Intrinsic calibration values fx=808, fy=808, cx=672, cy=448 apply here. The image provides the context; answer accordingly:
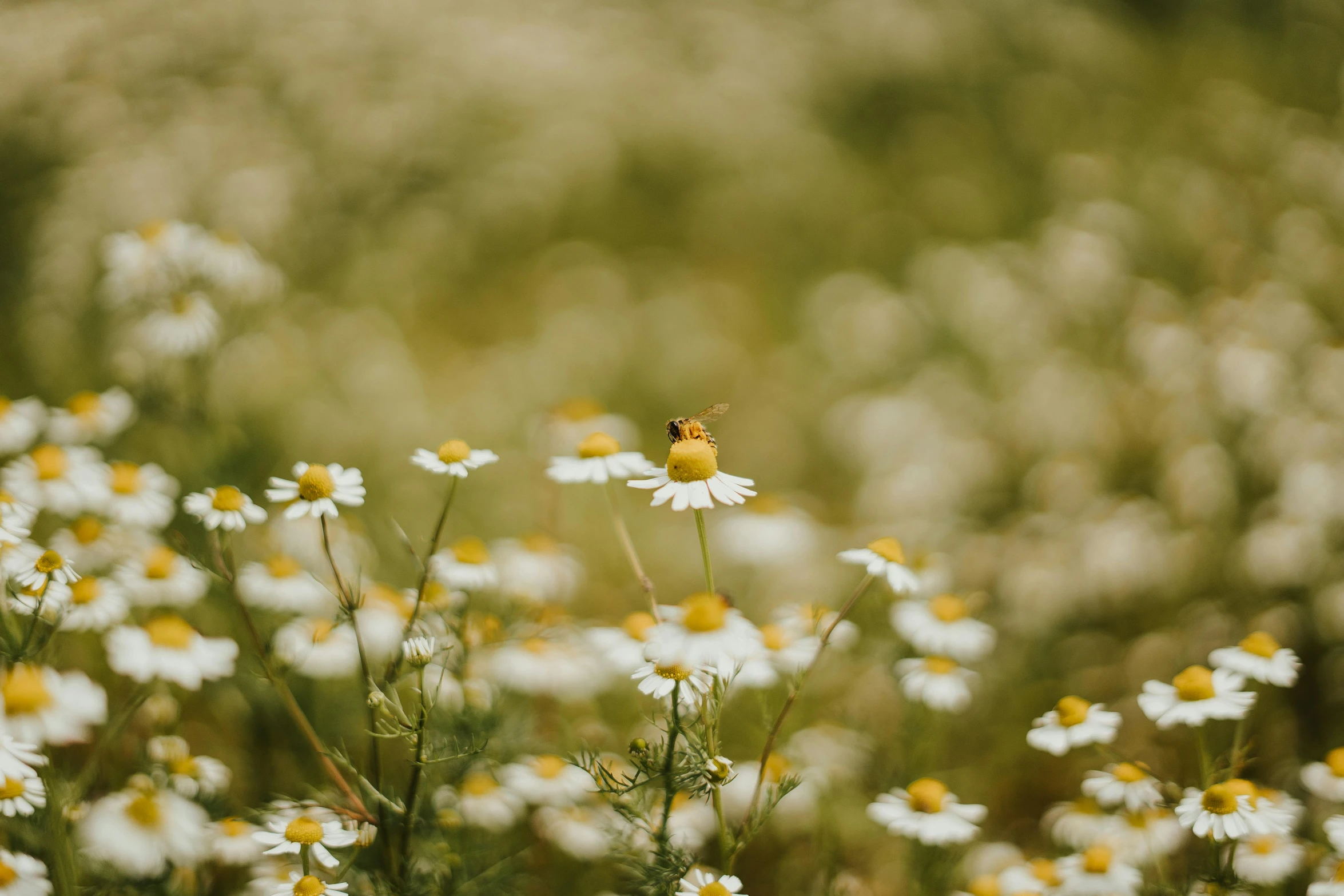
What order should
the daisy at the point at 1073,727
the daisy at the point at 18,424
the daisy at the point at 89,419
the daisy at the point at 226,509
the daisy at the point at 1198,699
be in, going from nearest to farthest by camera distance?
the daisy at the point at 226,509, the daisy at the point at 1198,699, the daisy at the point at 1073,727, the daisy at the point at 18,424, the daisy at the point at 89,419

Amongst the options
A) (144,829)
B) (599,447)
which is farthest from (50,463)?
(599,447)

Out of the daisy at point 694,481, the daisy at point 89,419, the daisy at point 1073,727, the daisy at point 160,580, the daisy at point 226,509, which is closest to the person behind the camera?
the daisy at point 694,481

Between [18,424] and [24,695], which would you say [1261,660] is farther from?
[18,424]

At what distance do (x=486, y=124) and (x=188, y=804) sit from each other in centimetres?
556

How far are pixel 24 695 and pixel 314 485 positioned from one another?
0.47 m

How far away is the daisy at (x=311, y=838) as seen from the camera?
1326 mm

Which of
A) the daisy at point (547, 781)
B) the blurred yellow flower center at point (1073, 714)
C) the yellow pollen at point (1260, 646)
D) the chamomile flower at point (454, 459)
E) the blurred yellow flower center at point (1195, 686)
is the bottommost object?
the daisy at point (547, 781)

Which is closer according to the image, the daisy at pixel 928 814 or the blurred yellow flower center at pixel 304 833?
the blurred yellow flower center at pixel 304 833

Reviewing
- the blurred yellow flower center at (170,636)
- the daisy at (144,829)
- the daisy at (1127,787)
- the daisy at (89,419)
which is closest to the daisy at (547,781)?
the daisy at (144,829)

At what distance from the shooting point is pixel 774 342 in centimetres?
521

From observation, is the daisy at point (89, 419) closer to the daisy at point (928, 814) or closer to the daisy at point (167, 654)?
the daisy at point (167, 654)

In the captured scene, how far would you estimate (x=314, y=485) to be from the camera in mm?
1355

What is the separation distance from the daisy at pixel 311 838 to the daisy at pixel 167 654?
29 centimetres

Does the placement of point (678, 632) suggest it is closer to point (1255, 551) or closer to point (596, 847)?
point (596, 847)
